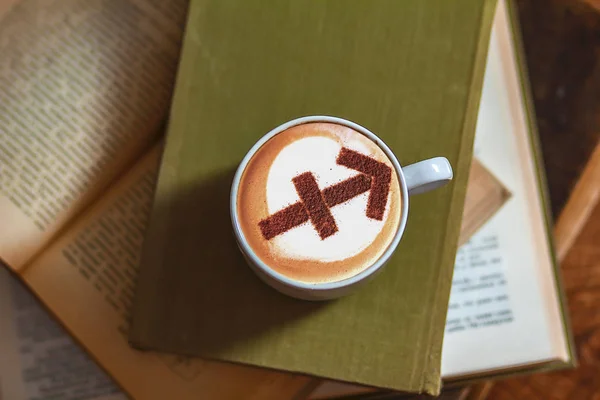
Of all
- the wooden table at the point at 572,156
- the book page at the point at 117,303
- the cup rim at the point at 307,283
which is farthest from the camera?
the wooden table at the point at 572,156

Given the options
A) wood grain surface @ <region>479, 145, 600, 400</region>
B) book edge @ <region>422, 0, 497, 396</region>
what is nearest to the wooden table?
wood grain surface @ <region>479, 145, 600, 400</region>

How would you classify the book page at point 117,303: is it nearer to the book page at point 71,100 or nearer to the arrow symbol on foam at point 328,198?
the book page at point 71,100

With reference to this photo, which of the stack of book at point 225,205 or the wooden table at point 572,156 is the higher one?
the stack of book at point 225,205

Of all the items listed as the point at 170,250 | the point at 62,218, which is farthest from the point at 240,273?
the point at 62,218

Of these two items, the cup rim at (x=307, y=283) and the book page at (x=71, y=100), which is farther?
the book page at (x=71, y=100)

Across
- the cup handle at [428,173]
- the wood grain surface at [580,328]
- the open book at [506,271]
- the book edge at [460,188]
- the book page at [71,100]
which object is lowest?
the wood grain surface at [580,328]

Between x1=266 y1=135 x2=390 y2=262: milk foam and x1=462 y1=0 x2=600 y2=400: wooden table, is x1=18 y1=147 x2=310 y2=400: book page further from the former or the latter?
x1=462 y1=0 x2=600 y2=400: wooden table

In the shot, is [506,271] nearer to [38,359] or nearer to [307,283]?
[307,283]

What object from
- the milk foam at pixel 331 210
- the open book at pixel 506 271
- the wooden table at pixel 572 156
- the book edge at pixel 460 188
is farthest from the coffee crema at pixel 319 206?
the wooden table at pixel 572 156

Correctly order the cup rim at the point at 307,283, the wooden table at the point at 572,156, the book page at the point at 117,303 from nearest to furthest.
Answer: the cup rim at the point at 307,283 < the book page at the point at 117,303 < the wooden table at the point at 572,156
